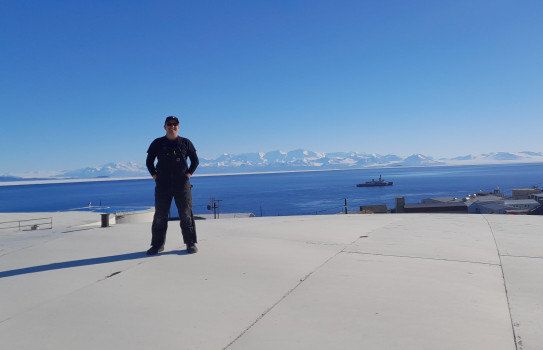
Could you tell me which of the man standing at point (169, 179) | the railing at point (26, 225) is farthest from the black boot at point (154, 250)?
the railing at point (26, 225)

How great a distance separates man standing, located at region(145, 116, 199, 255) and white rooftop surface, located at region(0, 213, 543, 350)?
308mm

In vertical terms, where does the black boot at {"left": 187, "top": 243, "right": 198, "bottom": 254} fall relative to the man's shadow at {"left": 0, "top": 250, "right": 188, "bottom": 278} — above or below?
above

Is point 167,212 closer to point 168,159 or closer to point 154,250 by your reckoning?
point 154,250

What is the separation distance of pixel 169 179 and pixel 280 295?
6.52 ft

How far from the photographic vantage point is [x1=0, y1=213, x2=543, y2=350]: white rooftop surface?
1712mm

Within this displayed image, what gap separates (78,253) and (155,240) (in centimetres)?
90

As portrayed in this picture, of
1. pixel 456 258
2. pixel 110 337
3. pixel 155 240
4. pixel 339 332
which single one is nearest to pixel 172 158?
pixel 155 240

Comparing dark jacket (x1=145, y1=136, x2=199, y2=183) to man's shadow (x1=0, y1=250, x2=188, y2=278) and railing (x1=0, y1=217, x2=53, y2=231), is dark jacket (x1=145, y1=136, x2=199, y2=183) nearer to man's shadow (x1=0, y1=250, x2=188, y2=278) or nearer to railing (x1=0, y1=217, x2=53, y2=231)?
man's shadow (x1=0, y1=250, x2=188, y2=278)

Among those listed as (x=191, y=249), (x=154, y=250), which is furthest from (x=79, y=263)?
(x=191, y=249)

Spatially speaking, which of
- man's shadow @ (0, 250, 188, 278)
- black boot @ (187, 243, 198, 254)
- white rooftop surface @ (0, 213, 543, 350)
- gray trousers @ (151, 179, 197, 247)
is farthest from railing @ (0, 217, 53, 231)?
black boot @ (187, 243, 198, 254)

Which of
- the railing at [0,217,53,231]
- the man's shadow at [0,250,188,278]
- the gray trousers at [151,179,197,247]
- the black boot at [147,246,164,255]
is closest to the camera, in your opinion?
the man's shadow at [0,250,188,278]

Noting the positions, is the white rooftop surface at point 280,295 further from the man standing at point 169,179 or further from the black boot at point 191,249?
the man standing at point 169,179

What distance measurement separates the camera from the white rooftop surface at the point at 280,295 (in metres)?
1.71

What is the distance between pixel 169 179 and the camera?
3688 millimetres
